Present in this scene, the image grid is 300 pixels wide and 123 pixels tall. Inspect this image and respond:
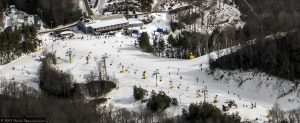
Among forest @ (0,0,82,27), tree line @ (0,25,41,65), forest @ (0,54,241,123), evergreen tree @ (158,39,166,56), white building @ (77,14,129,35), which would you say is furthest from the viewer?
forest @ (0,0,82,27)

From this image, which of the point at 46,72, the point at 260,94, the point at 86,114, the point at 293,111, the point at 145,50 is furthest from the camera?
the point at 145,50

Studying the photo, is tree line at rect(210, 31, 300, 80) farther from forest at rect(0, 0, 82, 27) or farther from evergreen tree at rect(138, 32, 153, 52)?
forest at rect(0, 0, 82, 27)


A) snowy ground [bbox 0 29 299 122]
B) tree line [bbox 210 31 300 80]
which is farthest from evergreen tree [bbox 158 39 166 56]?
tree line [bbox 210 31 300 80]

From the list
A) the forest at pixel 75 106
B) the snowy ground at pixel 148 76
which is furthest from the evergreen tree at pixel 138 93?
the forest at pixel 75 106

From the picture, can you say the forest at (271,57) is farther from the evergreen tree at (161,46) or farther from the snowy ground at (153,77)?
the evergreen tree at (161,46)

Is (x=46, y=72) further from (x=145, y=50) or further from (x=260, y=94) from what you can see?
(x=260, y=94)

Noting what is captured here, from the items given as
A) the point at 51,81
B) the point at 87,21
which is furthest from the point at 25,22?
the point at 51,81
